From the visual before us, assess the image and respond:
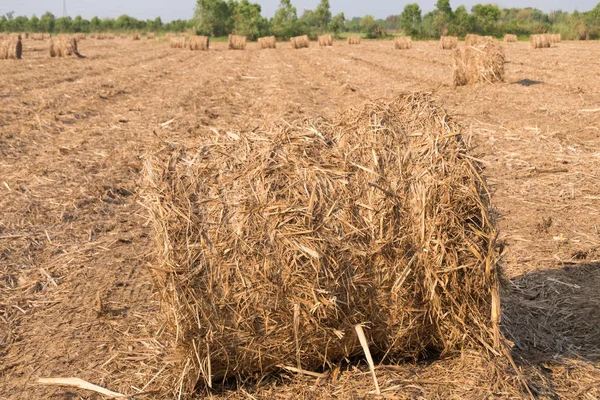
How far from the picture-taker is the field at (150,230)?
3.85m

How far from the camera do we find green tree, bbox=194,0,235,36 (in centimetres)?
6688

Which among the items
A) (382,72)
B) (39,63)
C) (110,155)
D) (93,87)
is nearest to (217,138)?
(110,155)

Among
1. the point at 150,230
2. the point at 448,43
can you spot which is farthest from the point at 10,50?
the point at 150,230

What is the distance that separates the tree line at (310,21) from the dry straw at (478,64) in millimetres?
34017

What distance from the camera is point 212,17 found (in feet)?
220

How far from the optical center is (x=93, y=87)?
1638cm

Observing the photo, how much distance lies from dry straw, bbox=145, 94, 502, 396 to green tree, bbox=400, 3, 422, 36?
6151 cm

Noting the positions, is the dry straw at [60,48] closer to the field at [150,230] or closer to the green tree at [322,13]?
the field at [150,230]

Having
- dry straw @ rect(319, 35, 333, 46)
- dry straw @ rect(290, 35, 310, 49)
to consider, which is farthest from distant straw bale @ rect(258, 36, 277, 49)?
dry straw @ rect(319, 35, 333, 46)

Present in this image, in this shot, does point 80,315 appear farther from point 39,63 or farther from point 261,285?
point 39,63

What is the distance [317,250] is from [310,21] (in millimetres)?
85489

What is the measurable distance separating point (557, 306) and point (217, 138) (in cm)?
283

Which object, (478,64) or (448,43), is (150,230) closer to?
(478,64)

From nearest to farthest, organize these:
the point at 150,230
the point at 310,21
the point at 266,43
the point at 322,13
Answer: the point at 150,230, the point at 266,43, the point at 322,13, the point at 310,21
